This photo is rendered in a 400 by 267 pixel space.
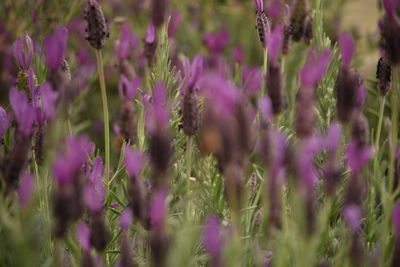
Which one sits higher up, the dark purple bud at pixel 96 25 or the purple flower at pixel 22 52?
the dark purple bud at pixel 96 25

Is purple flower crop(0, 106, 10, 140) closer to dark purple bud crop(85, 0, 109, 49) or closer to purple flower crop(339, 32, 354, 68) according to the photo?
dark purple bud crop(85, 0, 109, 49)

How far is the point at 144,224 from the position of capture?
718 millimetres

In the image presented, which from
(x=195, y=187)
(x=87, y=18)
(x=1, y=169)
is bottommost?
(x=195, y=187)

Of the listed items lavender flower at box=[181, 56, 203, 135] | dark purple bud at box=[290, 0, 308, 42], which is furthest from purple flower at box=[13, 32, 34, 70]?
dark purple bud at box=[290, 0, 308, 42]

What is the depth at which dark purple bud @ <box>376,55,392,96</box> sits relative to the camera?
2.78 feet

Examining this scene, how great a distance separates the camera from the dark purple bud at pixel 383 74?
848mm

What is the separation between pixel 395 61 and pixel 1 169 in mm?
410

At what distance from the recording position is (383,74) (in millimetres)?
867

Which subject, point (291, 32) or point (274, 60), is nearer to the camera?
point (274, 60)

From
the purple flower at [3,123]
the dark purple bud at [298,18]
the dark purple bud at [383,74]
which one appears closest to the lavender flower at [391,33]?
the dark purple bud at [383,74]

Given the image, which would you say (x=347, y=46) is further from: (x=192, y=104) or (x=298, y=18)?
(x=298, y=18)

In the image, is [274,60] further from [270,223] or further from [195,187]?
[195,187]

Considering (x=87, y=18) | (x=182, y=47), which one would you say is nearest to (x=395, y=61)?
(x=87, y=18)

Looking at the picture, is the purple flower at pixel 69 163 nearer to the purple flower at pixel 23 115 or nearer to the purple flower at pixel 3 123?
the purple flower at pixel 23 115
